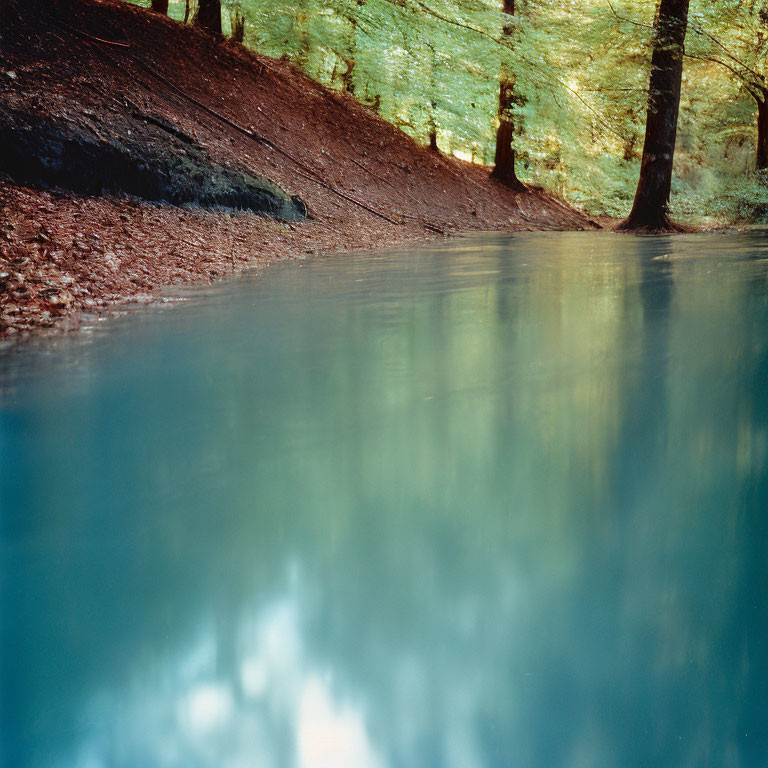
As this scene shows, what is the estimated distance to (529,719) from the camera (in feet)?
4.01

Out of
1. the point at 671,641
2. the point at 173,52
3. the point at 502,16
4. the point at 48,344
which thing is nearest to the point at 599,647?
the point at 671,641

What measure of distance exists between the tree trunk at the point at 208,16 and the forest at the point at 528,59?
0.04 meters

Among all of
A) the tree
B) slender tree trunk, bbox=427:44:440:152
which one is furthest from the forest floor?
the tree

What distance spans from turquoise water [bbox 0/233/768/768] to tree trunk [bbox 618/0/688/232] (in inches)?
440

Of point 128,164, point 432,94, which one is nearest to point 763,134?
point 432,94

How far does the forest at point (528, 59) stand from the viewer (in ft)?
42.1

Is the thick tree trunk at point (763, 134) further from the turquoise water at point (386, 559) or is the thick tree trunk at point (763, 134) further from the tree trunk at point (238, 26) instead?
the turquoise water at point (386, 559)

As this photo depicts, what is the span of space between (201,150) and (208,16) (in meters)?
6.38

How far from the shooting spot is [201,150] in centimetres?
923

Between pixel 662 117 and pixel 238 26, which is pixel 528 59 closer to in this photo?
pixel 662 117

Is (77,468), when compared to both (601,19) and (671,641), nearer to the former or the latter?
(671,641)

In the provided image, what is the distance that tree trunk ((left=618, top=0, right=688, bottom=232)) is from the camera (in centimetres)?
1251

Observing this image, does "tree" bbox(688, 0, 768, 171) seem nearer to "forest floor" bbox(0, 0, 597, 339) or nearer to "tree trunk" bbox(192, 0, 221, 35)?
"forest floor" bbox(0, 0, 597, 339)

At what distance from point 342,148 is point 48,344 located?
1221 cm
